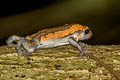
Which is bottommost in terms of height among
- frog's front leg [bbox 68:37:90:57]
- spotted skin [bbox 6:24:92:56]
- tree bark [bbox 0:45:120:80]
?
tree bark [bbox 0:45:120:80]

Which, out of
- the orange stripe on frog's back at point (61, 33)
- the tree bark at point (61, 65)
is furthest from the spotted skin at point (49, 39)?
the tree bark at point (61, 65)

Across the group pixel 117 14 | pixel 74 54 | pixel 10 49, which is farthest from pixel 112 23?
pixel 10 49

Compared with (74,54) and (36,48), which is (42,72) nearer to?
(74,54)

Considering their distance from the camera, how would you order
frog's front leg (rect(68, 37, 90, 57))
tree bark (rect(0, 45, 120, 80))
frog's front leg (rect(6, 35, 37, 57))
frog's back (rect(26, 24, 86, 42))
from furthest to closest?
frog's back (rect(26, 24, 86, 42)) → frog's front leg (rect(6, 35, 37, 57)) → frog's front leg (rect(68, 37, 90, 57)) → tree bark (rect(0, 45, 120, 80))

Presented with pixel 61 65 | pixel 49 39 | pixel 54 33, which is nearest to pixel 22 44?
pixel 49 39

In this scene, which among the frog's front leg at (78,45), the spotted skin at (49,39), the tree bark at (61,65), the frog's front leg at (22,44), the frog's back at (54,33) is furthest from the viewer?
the frog's back at (54,33)

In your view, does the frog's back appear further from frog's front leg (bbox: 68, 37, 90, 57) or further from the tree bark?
the tree bark

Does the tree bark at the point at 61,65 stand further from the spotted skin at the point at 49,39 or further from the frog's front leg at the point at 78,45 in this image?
the spotted skin at the point at 49,39

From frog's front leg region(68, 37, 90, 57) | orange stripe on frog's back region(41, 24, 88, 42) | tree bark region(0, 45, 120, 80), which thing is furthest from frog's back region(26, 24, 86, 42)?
tree bark region(0, 45, 120, 80)

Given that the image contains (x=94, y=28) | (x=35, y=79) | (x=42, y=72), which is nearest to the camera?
(x=35, y=79)

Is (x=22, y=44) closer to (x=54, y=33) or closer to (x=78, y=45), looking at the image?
(x=54, y=33)

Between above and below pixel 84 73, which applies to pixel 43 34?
above
